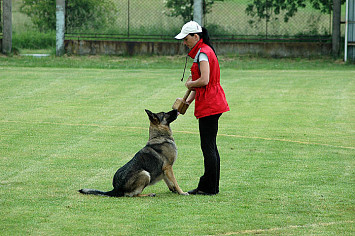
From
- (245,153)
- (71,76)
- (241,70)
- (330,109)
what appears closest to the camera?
(245,153)

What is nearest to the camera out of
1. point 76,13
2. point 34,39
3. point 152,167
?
point 152,167

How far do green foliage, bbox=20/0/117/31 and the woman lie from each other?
18276 mm

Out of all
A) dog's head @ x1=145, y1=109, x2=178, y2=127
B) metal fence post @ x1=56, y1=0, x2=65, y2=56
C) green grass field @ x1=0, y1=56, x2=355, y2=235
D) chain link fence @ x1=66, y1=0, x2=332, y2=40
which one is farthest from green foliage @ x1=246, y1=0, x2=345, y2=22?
A: dog's head @ x1=145, y1=109, x2=178, y2=127

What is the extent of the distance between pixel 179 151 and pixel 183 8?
641 inches

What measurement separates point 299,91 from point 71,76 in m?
7.24

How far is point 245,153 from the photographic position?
9711 mm

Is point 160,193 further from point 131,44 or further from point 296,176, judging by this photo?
point 131,44

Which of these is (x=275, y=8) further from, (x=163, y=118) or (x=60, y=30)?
(x=163, y=118)

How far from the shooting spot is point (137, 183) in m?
6.89

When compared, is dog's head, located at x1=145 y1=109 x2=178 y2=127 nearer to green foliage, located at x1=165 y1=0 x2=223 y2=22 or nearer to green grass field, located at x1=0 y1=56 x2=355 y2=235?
green grass field, located at x1=0 y1=56 x2=355 y2=235

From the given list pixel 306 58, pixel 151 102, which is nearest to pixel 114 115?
pixel 151 102

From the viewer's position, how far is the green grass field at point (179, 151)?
5.95m

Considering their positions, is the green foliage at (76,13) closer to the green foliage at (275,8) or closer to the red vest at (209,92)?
the green foliage at (275,8)

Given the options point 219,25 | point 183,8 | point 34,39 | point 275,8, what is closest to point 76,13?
point 34,39
